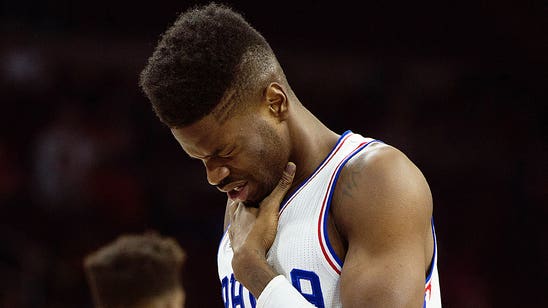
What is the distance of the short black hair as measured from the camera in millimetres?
2258

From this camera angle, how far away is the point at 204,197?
7145mm

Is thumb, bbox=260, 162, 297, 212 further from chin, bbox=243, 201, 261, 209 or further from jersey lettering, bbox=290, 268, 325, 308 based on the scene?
jersey lettering, bbox=290, 268, 325, 308

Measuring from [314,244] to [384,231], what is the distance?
0.26m

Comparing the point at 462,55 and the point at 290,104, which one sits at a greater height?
the point at 290,104

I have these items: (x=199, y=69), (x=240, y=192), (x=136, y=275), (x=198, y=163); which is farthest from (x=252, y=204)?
(x=198, y=163)

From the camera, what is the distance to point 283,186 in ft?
8.05

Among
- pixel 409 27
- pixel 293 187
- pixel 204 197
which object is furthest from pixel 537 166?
pixel 293 187

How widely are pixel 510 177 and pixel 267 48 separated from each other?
509 centimetres

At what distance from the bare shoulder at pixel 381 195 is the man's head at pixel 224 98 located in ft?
0.97

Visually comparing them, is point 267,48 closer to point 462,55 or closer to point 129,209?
point 129,209

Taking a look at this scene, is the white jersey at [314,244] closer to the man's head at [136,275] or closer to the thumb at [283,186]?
the thumb at [283,186]

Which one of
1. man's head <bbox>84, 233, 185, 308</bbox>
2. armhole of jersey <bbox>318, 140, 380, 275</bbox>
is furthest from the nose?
man's head <bbox>84, 233, 185, 308</bbox>

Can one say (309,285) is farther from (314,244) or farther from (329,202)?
(329,202)

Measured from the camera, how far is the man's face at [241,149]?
7.58 feet
